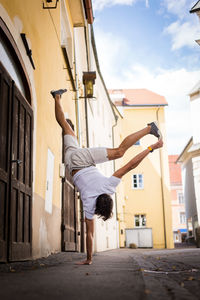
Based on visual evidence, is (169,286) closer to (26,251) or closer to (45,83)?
(26,251)

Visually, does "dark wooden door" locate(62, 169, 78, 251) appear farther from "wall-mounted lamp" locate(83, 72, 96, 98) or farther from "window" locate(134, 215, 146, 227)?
"window" locate(134, 215, 146, 227)

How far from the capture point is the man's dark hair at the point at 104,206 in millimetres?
4543

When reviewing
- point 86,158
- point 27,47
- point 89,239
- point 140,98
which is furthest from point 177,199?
point 89,239

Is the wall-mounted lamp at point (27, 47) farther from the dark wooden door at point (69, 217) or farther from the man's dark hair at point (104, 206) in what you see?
the dark wooden door at point (69, 217)

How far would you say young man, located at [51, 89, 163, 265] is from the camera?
4.67 meters

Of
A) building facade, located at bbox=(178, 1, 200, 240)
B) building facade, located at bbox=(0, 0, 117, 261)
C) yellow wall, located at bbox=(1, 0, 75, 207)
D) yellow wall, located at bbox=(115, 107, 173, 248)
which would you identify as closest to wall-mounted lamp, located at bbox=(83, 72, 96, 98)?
building facade, located at bbox=(0, 0, 117, 261)

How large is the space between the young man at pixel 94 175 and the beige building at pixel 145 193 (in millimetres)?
21669

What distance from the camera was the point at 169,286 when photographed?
260cm

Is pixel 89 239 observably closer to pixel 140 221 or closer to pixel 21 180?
pixel 21 180

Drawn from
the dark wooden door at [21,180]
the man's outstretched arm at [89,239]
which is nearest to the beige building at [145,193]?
the dark wooden door at [21,180]

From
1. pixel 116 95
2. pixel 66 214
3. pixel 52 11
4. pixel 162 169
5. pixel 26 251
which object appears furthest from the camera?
pixel 116 95

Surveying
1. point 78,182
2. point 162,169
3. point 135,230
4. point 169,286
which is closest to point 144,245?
point 135,230

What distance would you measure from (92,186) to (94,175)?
21 centimetres

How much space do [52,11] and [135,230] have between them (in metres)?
20.8
